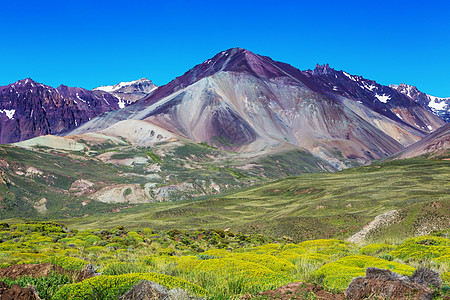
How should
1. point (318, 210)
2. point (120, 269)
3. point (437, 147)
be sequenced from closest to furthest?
1. point (120, 269)
2. point (318, 210)
3. point (437, 147)

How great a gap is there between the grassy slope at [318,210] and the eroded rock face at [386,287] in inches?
1427

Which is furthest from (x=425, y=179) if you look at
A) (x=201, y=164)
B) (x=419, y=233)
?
(x=201, y=164)

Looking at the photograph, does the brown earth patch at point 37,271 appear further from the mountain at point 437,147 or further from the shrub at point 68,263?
the mountain at point 437,147

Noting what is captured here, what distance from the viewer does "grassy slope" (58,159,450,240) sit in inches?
1852

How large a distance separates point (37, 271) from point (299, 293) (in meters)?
7.02

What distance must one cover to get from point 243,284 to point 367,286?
10.3ft

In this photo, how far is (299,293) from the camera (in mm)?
9047

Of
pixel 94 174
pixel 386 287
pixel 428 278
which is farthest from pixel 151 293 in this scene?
pixel 94 174

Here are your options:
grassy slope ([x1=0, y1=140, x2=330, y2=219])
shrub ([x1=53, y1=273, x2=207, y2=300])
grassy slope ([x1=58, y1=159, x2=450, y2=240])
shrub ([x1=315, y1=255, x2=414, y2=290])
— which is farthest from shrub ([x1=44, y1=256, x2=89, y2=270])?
grassy slope ([x1=0, y1=140, x2=330, y2=219])

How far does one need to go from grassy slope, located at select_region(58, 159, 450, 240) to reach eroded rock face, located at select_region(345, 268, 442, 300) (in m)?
36.2

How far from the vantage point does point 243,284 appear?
31.4ft

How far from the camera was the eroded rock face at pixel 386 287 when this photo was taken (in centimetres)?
842

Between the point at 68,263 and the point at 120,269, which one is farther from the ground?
the point at 68,263

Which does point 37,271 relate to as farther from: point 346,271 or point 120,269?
point 346,271
